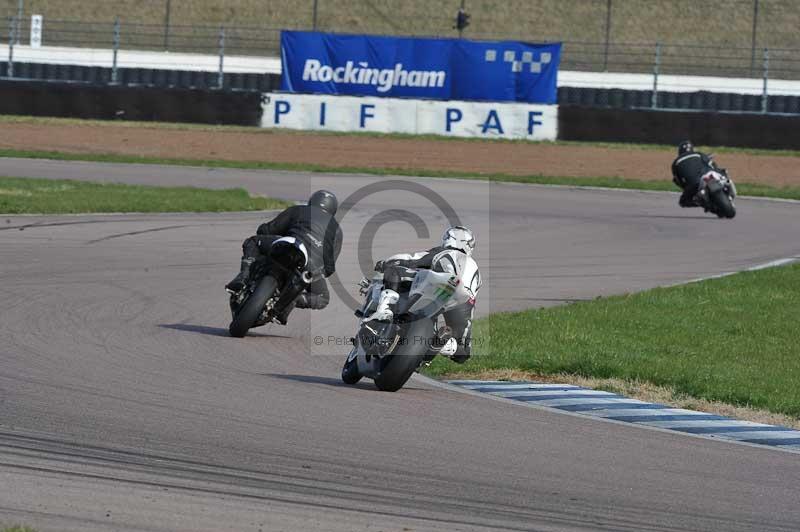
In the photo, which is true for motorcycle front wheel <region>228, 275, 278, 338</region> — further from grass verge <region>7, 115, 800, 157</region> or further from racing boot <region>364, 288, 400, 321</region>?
grass verge <region>7, 115, 800, 157</region>

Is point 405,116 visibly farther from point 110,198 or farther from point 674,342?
point 674,342

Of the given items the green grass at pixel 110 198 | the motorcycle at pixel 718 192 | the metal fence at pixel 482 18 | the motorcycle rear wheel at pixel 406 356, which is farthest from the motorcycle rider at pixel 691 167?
the metal fence at pixel 482 18

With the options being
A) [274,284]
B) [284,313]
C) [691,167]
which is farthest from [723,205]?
[274,284]

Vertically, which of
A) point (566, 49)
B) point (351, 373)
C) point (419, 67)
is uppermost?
point (566, 49)

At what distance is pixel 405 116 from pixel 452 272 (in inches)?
1059

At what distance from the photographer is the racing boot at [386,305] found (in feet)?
31.5

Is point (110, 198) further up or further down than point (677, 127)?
further down

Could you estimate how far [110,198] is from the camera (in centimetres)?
2272

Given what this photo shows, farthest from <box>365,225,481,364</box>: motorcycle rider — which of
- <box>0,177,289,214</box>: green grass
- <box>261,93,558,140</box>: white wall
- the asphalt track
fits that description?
<box>261,93,558,140</box>: white wall

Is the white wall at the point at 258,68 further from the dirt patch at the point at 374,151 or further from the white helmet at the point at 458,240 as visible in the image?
the white helmet at the point at 458,240

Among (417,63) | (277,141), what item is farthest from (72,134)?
(417,63)

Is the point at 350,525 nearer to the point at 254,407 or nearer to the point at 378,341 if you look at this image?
the point at 254,407

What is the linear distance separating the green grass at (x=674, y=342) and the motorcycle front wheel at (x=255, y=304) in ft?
5.04

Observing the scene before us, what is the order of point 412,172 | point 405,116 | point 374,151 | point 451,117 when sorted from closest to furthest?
point 412,172
point 374,151
point 451,117
point 405,116
